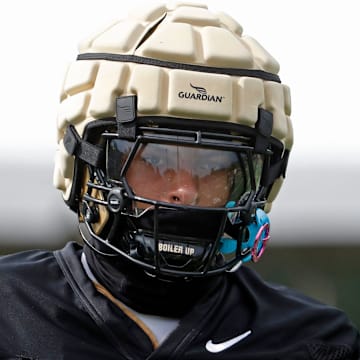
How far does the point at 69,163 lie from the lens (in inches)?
137

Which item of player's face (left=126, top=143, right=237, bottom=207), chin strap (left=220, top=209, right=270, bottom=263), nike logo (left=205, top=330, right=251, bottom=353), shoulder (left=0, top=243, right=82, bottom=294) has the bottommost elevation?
nike logo (left=205, top=330, right=251, bottom=353)

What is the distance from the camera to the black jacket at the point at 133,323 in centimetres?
316

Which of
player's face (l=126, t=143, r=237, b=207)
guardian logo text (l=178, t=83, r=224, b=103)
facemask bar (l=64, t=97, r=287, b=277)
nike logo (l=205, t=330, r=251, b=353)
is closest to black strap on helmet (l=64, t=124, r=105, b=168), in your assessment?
facemask bar (l=64, t=97, r=287, b=277)

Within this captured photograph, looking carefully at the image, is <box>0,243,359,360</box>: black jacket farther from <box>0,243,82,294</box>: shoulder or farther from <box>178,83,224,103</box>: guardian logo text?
<box>178,83,224,103</box>: guardian logo text

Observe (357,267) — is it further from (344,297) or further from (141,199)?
(141,199)

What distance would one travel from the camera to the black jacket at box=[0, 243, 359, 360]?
10.4 feet

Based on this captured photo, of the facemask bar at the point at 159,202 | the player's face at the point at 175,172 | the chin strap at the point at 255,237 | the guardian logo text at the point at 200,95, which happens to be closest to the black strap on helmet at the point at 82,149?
the facemask bar at the point at 159,202

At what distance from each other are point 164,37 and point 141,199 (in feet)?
1.90

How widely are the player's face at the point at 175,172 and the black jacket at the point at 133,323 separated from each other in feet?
1.20

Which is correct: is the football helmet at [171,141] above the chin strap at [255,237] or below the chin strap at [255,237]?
above

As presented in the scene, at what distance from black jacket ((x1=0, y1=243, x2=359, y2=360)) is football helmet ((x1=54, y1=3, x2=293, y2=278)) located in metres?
→ 0.17

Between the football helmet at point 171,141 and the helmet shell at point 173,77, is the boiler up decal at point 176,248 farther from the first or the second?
the helmet shell at point 173,77

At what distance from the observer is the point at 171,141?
10.5 ft

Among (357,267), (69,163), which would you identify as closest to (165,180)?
(69,163)
